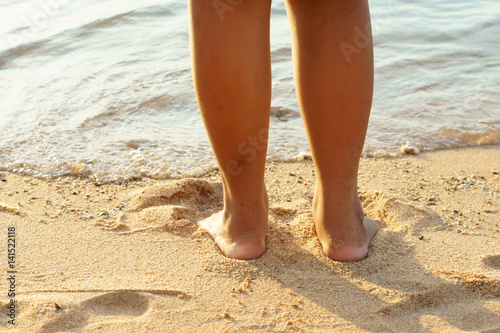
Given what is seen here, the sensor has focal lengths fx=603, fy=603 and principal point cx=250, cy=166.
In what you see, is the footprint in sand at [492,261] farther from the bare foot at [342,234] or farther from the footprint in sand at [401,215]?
the bare foot at [342,234]

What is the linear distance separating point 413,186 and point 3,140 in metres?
1.89

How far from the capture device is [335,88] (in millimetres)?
1652

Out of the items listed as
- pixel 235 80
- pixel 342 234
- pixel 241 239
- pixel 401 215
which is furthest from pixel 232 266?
pixel 401 215

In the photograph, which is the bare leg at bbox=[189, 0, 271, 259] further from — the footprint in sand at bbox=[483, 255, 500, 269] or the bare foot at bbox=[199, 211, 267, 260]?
the footprint in sand at bbox=[483, 255, 500, 269]

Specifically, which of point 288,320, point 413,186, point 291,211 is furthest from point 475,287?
point 413,186

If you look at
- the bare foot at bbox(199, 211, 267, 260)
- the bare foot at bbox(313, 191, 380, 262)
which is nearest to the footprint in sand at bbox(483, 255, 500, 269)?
the bare foot at bbox(313, 191, 380, 262)

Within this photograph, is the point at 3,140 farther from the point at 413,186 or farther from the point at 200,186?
the point at 413,186

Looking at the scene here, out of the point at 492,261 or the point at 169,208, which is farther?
the point at 169,208

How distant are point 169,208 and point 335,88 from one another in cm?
76

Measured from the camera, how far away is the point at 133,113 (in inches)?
131

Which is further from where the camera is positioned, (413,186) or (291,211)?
(413,186)

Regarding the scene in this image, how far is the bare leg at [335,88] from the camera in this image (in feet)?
5.35

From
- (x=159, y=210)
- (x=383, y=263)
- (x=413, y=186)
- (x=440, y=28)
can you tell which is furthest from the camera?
(x=440, y=28)

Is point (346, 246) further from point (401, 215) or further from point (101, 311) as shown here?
point (101, 311)
